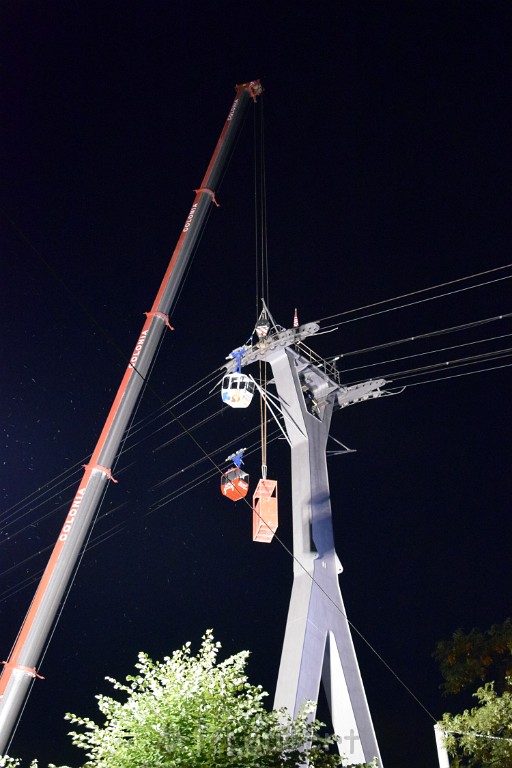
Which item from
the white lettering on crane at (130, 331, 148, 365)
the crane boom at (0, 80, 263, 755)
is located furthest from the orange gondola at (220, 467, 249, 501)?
the white lettering on crane at (130, 331, 148, 365)

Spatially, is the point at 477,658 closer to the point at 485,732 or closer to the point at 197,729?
the point at 485,732

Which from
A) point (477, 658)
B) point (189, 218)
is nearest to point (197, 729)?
point (477, 658)

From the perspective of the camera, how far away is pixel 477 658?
2316 cm

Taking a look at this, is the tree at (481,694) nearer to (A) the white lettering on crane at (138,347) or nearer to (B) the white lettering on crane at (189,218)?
(A) the white lettering on crane at (138,347)

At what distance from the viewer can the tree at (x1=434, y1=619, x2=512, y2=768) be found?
20219 millimetres

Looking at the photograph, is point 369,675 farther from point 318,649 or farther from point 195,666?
point 195,666

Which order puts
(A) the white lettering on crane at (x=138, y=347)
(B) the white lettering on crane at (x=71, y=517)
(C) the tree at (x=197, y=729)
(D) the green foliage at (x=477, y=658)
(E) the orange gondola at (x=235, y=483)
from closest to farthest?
(C) the tree at (x=197, y=729) → (B) the white lettering on crane at (x=71, y=517) → (E) the orange gondola at (x=235, y=483) → (A) the white lettering on crane at (x=138, y=347) → (D) the green foliage at (x=477, y=658)

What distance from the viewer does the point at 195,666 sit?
1170 centimetres

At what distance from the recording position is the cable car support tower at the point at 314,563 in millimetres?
16781

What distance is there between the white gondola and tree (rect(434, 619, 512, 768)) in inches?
420

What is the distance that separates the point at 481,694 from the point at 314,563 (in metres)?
7.37

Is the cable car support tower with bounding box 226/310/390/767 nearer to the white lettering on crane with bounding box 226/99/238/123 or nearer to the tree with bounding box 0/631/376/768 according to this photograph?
the tree with bounding box 0/631/376/768

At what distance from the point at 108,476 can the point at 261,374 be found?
649 cm

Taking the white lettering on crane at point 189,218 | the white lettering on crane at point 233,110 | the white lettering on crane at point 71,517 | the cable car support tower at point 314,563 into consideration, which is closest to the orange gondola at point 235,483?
the cable car support tower at point 314,563
